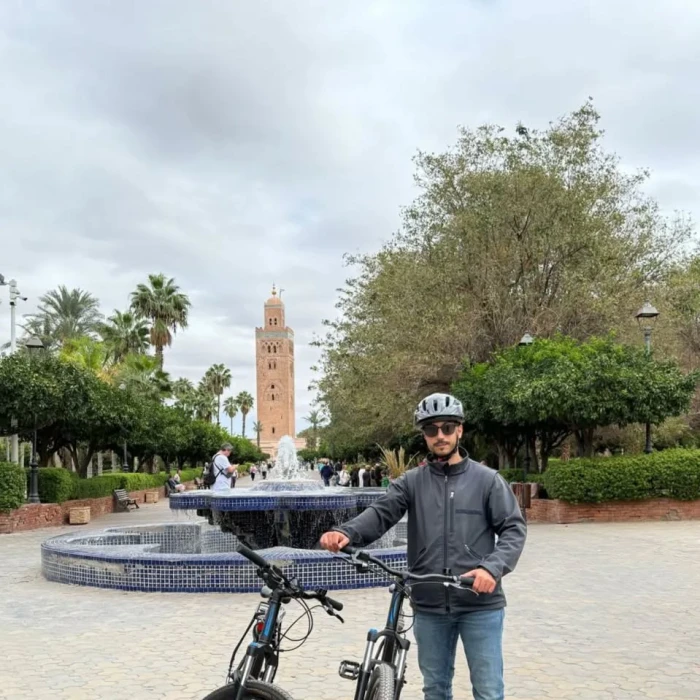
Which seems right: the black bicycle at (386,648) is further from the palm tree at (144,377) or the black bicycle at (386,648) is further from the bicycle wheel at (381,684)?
the palm tree at (144,377)

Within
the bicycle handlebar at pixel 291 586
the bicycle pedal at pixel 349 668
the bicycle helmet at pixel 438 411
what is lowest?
the bicycle pedal at pixel 349 668

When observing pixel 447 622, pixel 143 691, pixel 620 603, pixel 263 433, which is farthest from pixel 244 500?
pixel 263 433

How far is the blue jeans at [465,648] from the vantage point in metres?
3.40

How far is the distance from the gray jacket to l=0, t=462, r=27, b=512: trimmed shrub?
15682mm

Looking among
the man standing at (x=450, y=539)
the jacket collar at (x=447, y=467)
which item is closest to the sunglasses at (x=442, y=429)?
the man standing at (x=450, y=539)

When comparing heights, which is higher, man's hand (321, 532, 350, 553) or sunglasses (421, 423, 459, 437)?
sunglasses (421, 423, 459, 437)

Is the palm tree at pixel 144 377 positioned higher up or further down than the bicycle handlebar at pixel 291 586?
higher up

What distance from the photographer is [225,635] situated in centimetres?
730

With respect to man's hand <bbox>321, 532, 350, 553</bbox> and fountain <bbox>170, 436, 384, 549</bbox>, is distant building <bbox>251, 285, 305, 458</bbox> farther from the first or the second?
man's hand <bbox>321, 532, 350, 553</bbox>

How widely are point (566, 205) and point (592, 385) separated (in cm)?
725

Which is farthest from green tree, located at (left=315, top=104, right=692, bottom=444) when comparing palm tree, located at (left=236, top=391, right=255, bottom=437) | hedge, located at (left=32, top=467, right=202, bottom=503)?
palm tree, located at (left=236, top=391, right=255, bottom=437)

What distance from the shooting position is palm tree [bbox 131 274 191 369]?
1970 inches

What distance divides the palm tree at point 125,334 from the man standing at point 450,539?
45.2 metres

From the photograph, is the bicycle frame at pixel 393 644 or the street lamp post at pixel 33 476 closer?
the bicycle frame at pixel 393 644
